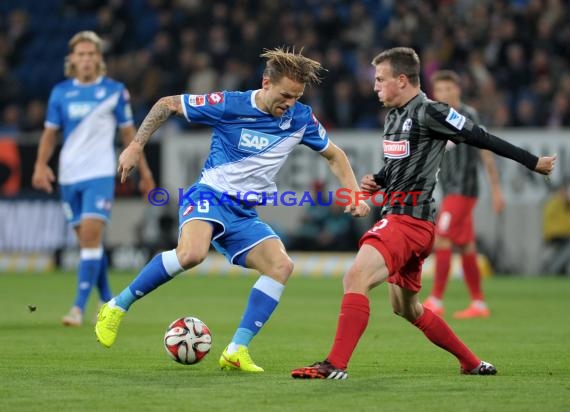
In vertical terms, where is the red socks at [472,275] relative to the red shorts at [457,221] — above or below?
below

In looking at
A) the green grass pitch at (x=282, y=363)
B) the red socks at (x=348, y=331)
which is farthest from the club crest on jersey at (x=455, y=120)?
the green grass pitch at (x=282, y=363)

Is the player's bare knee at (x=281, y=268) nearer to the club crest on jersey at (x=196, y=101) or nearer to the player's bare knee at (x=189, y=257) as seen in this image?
the player's bare knee at (x=189, y=257)

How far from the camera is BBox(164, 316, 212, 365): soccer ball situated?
23.7ft

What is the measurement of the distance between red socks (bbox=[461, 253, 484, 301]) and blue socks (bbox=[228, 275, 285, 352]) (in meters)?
5.09

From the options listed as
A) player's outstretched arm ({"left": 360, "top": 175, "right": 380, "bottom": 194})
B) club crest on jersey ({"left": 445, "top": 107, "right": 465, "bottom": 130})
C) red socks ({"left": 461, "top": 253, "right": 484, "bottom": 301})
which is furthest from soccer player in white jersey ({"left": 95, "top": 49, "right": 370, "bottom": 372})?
red socks ({"left": 461, "top": 253, "right": 484, "bottom": 301})

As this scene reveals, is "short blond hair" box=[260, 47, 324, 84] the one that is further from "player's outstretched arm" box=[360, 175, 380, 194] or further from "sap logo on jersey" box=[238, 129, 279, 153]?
"player's outstretched arm" box=[360, 175, 380, 194]

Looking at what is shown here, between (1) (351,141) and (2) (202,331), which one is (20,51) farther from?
(2) (202,331)

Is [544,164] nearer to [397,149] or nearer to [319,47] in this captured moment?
[397,149]

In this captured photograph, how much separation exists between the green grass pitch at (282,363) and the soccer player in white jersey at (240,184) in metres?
0.40

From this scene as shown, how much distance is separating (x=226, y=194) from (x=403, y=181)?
122 cm

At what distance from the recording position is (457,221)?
12.1 meters

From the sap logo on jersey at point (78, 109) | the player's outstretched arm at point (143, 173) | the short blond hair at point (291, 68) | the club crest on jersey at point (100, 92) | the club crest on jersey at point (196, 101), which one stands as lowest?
the player's outstretched arm at point (143, 173)

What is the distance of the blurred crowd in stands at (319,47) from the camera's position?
20.0 meters

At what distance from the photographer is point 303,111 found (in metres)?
7.66
